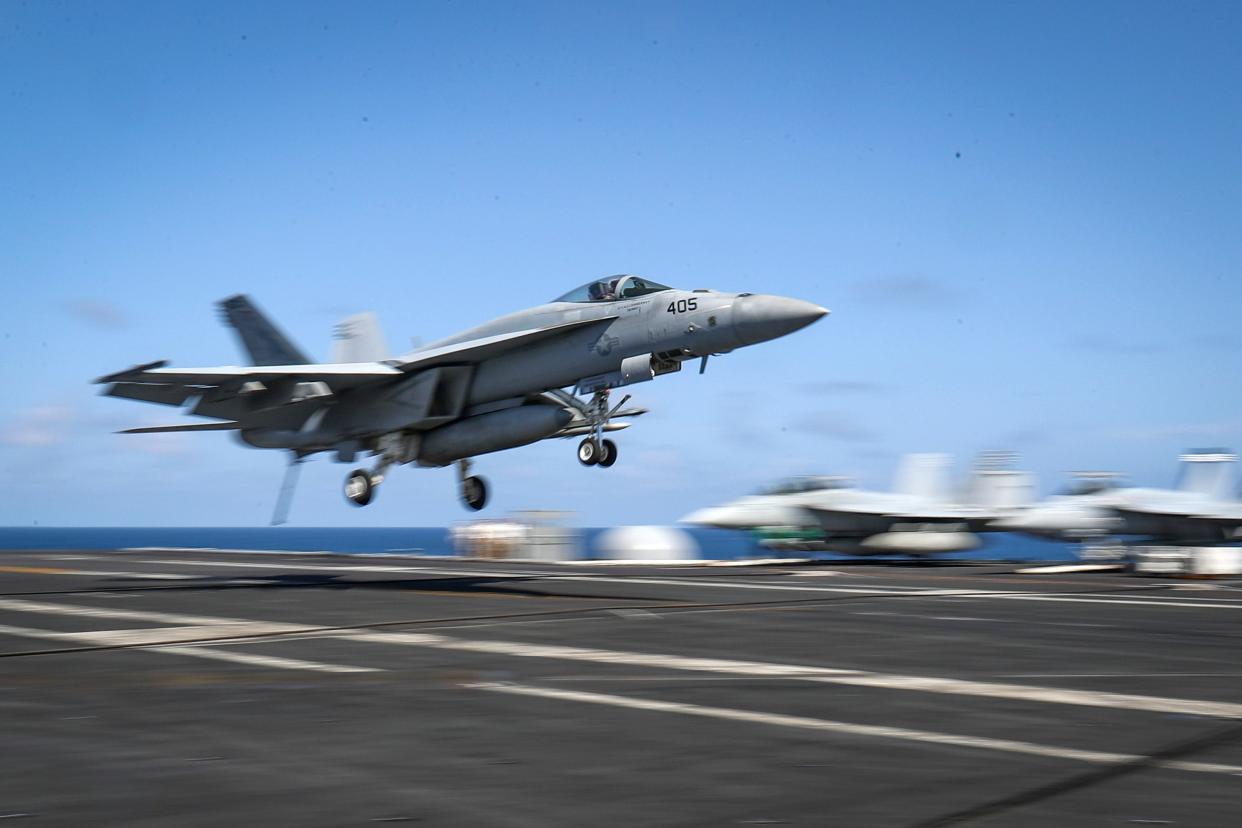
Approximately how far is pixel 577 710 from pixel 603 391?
13.7 meters

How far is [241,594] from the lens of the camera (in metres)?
18.0

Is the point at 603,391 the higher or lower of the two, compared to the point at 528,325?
lower

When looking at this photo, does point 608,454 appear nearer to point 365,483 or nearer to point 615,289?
point 615,289

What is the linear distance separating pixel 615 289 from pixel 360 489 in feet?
24.0

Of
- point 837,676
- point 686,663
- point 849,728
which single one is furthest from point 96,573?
point 849,728

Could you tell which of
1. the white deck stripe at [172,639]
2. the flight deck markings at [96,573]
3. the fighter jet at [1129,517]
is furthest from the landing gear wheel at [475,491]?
the fighter jet at [1129,517]

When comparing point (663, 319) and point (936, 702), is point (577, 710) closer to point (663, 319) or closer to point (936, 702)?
point (936, 702)

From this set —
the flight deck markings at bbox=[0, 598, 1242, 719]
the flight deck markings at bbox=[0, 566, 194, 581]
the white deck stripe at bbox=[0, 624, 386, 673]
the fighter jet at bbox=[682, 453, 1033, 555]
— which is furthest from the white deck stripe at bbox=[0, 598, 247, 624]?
the fighter jet at bbox=[682, 453, 1033, 555]

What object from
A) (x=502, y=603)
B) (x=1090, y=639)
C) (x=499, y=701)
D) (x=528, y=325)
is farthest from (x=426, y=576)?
(x=499, y=701)

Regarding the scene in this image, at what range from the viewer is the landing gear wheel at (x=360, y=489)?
2358 cm

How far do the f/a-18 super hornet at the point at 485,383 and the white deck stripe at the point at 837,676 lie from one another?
892 cm

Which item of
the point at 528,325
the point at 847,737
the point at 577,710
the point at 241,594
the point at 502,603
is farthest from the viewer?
the point at 528,325

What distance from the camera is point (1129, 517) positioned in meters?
40.6

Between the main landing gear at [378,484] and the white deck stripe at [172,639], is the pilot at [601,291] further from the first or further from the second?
the white deck stripe at [172,639]
